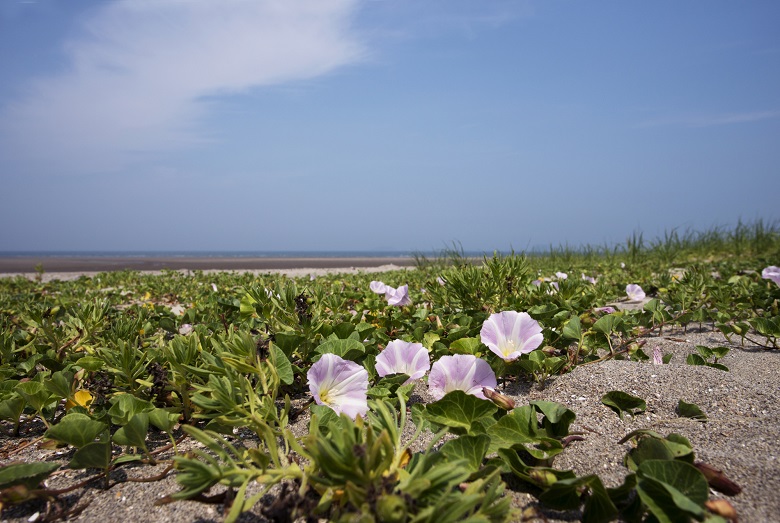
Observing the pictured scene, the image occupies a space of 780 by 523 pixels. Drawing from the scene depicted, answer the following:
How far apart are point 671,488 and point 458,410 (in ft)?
1.75

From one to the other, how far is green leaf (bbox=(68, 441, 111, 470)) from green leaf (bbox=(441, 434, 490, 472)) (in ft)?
2.88

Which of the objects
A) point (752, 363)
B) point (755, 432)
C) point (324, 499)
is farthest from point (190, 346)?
point (752, 363)

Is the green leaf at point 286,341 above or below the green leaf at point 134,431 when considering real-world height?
above

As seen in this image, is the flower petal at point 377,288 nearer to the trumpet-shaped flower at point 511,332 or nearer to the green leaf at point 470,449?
the trumpet-shaped flower at point 511,332

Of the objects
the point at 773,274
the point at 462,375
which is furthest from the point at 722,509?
the point at 773,274

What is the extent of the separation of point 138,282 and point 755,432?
7.63m

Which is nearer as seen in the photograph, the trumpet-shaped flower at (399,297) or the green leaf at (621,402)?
the green leaf at (621,402)

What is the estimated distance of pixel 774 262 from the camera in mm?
6246

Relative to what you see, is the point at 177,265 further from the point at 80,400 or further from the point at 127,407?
the point at 127,407

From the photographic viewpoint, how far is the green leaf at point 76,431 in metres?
1.32

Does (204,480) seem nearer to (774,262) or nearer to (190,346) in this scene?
(190,346)

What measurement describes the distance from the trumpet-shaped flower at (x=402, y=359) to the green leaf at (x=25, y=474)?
3.28 feet

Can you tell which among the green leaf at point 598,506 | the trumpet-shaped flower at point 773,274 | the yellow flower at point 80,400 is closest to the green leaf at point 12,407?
the yellow flower at point 80,400

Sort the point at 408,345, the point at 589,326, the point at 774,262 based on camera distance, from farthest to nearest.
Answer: the point at 774,262
the point at 589,326
the point at 408,345
